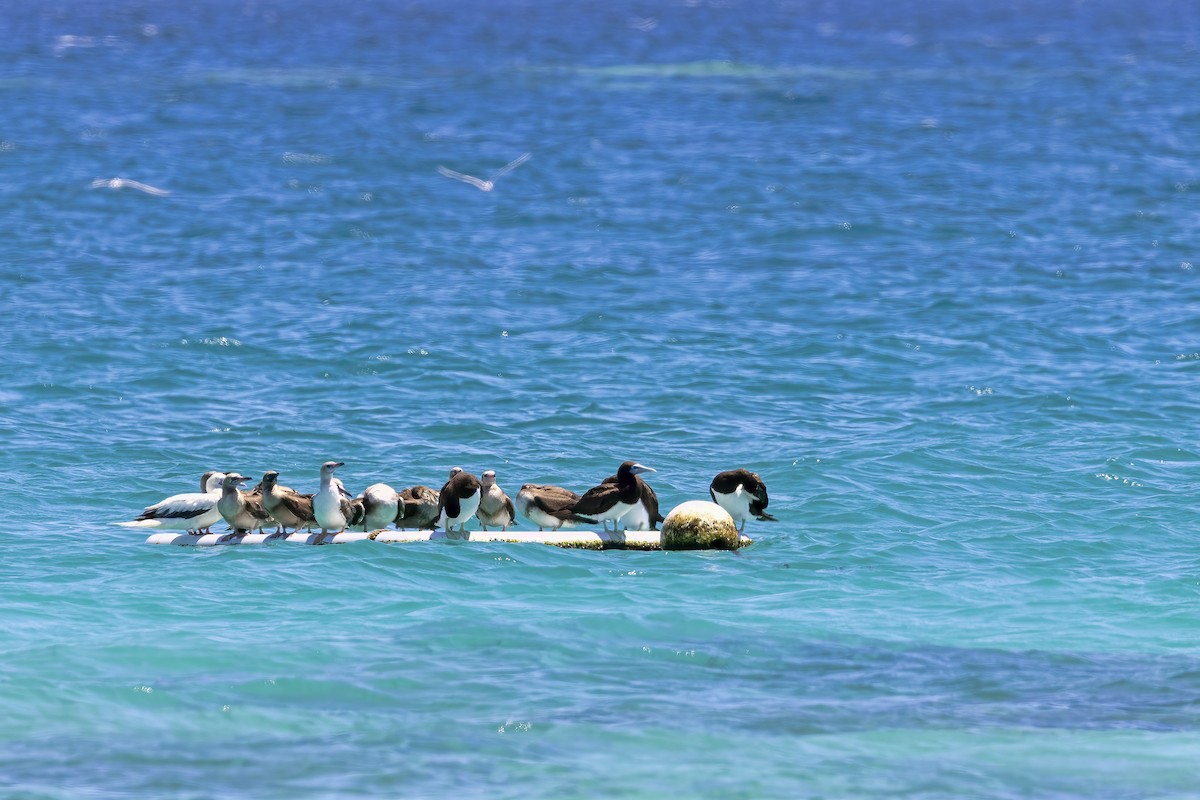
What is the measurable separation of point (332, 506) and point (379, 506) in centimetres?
65

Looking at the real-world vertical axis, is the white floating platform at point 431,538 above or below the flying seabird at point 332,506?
below

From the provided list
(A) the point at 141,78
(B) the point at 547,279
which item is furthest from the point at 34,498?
(A) the point at 141,78

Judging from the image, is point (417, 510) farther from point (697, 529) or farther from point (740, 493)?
point (740, 493)

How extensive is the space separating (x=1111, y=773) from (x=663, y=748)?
364 centimetres

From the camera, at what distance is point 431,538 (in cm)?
2038

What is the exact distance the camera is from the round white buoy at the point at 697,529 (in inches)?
798

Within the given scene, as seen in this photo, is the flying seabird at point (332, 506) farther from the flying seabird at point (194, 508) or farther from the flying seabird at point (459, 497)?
the flying seabird at point (194, 508)

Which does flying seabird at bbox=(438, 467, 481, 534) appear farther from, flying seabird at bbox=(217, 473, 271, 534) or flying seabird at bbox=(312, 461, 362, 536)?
flying seabird at bbox=(217, 473, 271, 534)

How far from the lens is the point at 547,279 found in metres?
39.5

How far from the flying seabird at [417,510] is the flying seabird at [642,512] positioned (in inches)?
88.7

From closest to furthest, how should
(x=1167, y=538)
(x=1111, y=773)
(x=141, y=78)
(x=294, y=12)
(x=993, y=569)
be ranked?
(x=1111, y=773)
(x=993, y=569)
(x=1167, y=538)
(x=141, y=78)
(x=294, y=12)

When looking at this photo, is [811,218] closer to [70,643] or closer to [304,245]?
[304,245]

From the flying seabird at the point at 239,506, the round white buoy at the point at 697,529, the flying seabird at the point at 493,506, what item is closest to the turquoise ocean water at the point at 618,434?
the round white buoy at the point at 697,529

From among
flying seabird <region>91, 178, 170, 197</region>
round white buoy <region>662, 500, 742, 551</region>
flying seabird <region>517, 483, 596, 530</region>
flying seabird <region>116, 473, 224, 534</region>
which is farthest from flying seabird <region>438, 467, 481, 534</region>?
flying seabird <region>91, 178, 170, 197</region>
